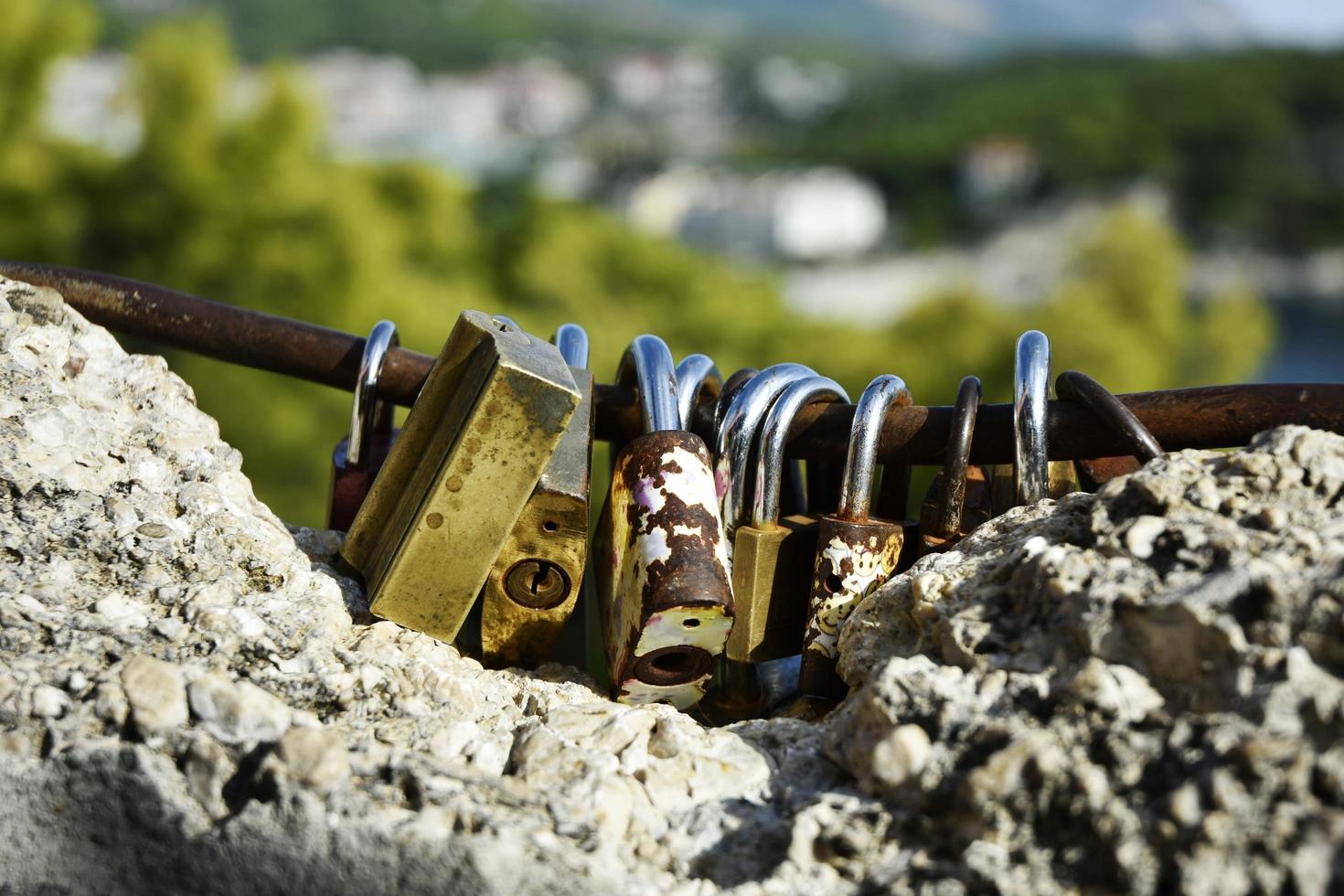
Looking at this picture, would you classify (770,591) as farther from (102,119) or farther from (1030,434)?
(102,119)

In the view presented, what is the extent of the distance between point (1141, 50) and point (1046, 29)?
95629mm

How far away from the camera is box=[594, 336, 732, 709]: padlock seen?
1191mm

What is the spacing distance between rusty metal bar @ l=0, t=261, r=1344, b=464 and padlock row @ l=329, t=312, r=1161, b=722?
0.03m

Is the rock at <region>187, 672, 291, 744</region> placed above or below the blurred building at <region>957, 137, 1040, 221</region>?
below

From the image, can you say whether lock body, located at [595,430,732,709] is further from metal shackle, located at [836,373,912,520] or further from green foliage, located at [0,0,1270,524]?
green foliage, located at [0,0,1270,524]

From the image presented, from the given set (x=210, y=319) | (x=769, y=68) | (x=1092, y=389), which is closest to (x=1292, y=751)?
(x=1092, y=389)

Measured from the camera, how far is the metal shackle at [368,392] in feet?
4.74

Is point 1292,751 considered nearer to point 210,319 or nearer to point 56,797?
point 56,797

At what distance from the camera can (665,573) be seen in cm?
120

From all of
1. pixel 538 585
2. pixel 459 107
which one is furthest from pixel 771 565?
pixel 459 107

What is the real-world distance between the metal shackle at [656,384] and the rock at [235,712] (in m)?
0.49

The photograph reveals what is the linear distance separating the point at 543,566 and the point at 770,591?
0.24 metres

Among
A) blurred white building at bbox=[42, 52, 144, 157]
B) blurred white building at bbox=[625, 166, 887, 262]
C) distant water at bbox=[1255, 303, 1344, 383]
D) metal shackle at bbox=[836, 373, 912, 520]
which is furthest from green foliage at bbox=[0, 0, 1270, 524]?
blurred white building at bbox=[625, 166, 887, 262]

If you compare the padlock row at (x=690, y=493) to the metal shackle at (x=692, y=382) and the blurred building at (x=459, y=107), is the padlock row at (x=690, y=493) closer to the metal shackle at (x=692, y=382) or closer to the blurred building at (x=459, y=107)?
the metal shackle at (x=692, y=382)
